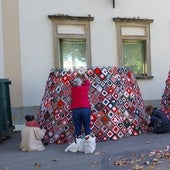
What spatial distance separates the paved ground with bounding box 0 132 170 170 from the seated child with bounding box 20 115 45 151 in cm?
20

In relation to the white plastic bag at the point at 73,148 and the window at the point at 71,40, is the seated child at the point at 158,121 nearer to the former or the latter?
the white plastic bag at the point at 73,148

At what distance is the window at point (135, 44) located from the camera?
1486cm

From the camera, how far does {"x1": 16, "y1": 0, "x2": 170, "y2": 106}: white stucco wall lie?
45.4 feet

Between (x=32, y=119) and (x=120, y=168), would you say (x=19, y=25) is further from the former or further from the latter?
(x=120, y=168)

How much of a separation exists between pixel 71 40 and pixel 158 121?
196 inches

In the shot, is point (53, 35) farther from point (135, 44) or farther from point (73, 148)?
point (73, 148)

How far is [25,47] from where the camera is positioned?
45.2ft

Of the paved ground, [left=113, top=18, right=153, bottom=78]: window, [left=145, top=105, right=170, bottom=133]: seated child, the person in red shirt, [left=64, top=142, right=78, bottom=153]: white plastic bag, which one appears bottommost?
the paved ground

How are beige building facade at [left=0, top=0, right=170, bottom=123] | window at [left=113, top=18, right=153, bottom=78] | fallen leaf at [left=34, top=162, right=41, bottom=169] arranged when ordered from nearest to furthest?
fallen leaf at [left=34, top=162, right=41, bottom=169] → beige building facade at [left=0, top=0, right=170, bottom=123] → window at [left=113, top=18, right=153, bottom=78]

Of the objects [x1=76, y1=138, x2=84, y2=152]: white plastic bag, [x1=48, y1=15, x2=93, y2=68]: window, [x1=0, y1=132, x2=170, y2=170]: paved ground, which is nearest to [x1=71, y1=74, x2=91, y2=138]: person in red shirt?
[x1=76, y1=138, x2=84, y2=152]: white plastic bag

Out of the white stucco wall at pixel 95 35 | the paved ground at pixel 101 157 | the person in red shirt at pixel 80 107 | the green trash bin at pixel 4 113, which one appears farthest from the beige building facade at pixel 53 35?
the person in red shirt at pixel 80 107

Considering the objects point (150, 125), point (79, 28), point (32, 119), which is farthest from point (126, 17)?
point (32, 119)

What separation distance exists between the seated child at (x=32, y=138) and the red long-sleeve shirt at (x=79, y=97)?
106 centimetres

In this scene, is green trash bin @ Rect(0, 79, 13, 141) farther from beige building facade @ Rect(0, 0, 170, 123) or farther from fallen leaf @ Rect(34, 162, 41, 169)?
fallen leaf @ Rect(34, 162, 41, 169)
